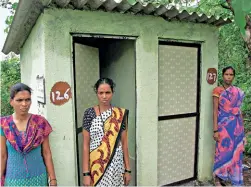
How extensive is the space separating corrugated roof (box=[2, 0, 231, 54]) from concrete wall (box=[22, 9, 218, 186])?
0.24 feet

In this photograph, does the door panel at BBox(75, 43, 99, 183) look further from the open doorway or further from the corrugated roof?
the corrugated roof

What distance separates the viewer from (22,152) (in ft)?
6.92

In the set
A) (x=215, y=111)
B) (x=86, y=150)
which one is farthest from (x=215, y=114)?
(x=86, y=150)

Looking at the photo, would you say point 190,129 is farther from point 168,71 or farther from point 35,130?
point 35,130

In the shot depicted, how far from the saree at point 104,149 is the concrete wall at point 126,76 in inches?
37.5

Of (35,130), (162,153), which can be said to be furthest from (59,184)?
(162,153)

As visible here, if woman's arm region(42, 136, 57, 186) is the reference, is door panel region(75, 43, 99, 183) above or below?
above

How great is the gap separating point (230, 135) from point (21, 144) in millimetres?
3045

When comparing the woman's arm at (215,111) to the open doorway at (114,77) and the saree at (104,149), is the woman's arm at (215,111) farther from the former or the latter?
the saree at (104,149)

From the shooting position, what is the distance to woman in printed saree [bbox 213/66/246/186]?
144 inches

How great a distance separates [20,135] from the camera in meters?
2.11

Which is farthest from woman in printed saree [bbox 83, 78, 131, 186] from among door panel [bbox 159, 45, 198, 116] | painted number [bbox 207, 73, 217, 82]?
painted number [bbox 207, 73, 217, 82]

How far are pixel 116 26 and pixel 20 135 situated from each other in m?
1.71

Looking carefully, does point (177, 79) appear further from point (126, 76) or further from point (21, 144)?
point (21, 144)
